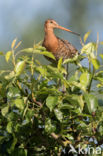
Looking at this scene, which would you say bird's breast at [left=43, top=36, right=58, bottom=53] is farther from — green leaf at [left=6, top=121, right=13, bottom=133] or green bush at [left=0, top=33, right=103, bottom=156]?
green leaf at [left=6, top=121, right=13, bottom=133]

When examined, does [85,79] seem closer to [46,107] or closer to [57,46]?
[46,107]

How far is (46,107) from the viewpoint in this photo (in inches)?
36.6

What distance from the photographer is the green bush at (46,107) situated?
2.97ft

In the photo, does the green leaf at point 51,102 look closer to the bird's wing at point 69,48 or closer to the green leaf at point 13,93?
the green leaf at point 13,93

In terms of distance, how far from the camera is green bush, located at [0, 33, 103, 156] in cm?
90

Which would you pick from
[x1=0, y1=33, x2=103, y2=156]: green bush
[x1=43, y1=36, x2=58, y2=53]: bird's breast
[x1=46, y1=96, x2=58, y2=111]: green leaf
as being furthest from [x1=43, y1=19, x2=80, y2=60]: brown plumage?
[x1=46, y1=96, x2=58, y2=111]: green leaf

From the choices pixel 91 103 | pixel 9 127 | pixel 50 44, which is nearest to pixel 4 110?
pixel 9 127

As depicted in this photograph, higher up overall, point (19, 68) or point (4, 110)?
point (19, 68)

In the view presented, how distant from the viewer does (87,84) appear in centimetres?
93

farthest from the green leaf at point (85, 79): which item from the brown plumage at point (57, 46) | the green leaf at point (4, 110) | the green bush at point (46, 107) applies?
the brown plumage at point (57, 46)

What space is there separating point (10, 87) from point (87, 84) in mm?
215

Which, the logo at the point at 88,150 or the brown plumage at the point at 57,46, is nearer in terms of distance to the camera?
the logo at the point at 88,150

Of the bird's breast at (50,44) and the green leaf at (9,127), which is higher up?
the bird's breast at (50,44)

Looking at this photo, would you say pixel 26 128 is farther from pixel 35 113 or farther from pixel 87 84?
pixel 87 84
